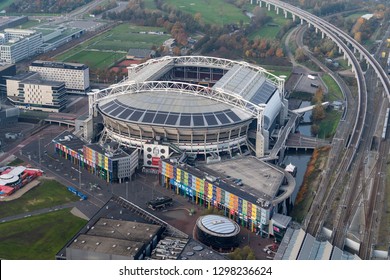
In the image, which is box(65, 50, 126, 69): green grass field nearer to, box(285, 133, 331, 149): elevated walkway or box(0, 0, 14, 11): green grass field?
box(285, 133, 331, 149): elevated walkway

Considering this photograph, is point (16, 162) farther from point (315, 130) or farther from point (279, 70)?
point (279, 70)

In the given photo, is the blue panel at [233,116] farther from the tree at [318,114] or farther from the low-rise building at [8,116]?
the low-rise building at [8,116]

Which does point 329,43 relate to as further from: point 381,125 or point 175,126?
point 175,126

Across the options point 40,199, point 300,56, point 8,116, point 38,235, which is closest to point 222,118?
point 40,199

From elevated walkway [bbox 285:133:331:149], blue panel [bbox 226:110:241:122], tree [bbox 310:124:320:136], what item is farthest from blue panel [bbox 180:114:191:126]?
tree [bbox 310:124:320:136]

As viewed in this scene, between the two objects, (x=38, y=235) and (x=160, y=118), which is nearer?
(x=38, y=235)

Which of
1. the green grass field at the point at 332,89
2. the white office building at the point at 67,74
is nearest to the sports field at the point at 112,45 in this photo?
the white office building at the point at 67,74
